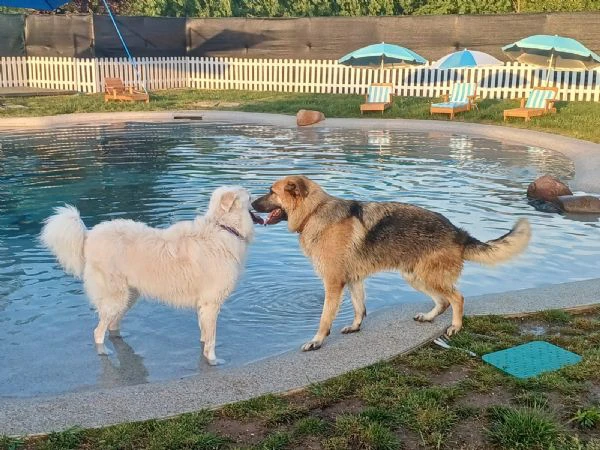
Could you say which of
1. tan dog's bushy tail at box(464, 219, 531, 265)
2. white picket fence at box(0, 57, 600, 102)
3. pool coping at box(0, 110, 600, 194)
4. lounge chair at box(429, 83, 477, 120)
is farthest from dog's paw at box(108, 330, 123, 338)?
white picket fence at box(0, 57, 600, 102)

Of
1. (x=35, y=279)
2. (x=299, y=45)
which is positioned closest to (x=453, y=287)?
(x=35, y=279)

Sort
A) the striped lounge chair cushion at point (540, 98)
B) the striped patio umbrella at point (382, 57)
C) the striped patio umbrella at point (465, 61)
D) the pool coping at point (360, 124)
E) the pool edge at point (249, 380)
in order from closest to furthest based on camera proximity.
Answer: the pool edge at point (249, 380), the pool coping at point (360, 124), the striped lounge chair cushion at point (540, 98), the striped patio umbrella at point (465, 61), the striped patio umbrella at point (382, 57)

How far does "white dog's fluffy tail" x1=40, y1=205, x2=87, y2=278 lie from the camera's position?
5.42m

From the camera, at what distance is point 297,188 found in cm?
555

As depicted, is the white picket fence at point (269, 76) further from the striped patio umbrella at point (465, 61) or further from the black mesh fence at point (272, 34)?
the striped patio umbrella at point (465, 61)

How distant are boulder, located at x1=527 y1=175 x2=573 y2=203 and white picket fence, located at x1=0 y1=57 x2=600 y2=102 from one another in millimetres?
13634

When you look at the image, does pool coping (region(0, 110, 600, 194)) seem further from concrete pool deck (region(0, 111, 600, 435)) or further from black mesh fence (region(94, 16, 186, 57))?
concrete pool deck (region(0, 111, 600, 435))

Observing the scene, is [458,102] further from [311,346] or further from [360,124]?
[311,346]

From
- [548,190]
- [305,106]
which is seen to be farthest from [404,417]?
[305,106]

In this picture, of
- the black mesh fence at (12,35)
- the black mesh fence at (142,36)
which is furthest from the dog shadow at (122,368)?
the black mesh fence at (12,35)

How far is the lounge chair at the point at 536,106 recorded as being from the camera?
19781 mm

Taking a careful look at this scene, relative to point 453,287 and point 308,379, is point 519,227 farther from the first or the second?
point 308,379

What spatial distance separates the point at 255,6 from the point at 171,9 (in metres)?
5.25

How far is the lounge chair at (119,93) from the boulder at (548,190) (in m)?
16.4
